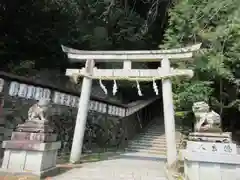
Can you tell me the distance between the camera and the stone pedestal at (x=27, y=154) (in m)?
5.34

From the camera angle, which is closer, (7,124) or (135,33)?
(7,124)

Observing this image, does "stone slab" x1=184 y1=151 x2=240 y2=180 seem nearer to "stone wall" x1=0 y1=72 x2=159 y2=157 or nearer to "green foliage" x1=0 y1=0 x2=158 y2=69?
"stone wall" x1=0 y1=72 x2=159 y2=157

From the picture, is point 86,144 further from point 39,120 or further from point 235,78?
point 235,78

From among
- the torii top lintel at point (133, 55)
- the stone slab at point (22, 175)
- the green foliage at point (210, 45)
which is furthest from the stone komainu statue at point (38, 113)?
the green foliage at point (210, 45)

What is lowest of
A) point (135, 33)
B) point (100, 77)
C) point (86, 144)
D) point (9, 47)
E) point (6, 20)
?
point (86, 144)

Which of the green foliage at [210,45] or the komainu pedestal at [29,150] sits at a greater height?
the green foliage at [210,45]

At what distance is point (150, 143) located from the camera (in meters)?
14.0

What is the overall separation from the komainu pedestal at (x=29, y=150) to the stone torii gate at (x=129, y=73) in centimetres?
286

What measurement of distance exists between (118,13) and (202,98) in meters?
10.6

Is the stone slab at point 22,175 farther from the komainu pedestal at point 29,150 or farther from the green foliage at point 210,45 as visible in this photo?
the green foliage at point 210,45

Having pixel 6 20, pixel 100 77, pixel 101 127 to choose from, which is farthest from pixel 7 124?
pixel 6 20

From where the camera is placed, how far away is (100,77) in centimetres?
911

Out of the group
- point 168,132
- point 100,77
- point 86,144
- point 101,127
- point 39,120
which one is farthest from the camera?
point 101,127

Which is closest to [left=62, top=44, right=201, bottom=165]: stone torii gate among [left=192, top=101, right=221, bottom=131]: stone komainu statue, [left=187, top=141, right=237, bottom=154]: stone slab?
[left=192, top=101, right=221, bottom=131]: stone komainu statue
